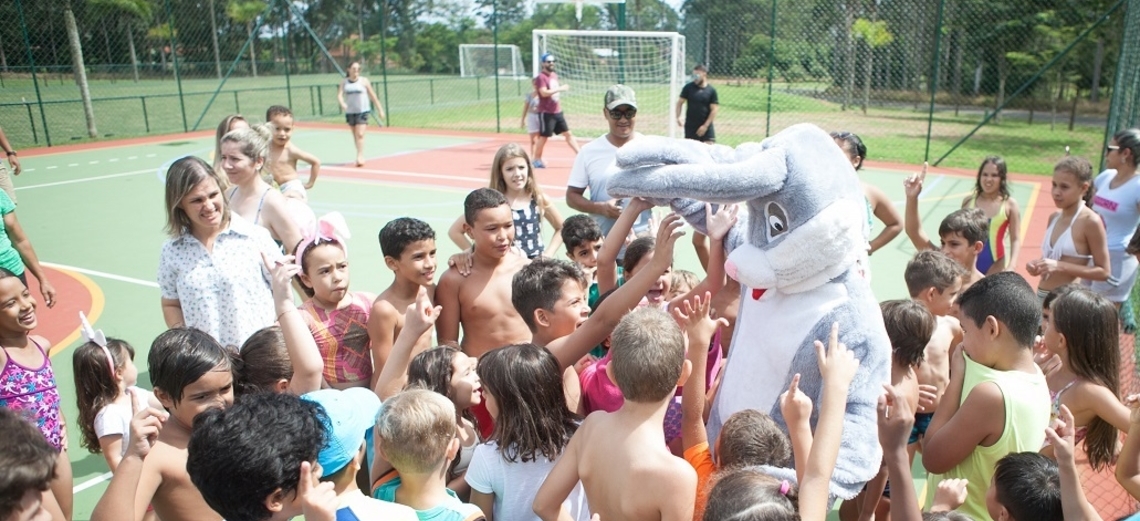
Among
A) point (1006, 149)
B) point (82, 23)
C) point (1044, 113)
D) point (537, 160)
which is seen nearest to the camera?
point (537, 160)

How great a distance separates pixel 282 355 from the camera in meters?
3.20

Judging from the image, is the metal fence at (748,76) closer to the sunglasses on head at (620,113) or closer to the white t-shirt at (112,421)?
the sunglasses on head at (620,113)

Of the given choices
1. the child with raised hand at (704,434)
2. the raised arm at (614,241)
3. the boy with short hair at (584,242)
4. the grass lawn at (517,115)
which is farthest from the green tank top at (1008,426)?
the grass lawn at (517,115)

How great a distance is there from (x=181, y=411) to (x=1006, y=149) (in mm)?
20614

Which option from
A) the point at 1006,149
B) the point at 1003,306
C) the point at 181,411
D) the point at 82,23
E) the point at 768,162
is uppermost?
the point at 82,23

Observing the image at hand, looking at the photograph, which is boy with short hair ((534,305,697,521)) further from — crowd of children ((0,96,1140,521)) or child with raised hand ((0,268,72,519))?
child with raised hand ((0,268,72,519))

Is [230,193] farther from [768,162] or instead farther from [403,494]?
[768,162]

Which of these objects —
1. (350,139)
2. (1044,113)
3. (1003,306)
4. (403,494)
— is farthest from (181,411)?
(1044,113)

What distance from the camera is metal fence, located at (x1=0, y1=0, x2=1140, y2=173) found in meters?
19.5

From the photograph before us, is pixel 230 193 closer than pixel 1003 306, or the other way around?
pixel 1003 306

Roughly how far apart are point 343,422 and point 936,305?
2859mm

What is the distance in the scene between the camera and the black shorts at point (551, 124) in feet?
47.8

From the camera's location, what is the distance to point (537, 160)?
1494 cm

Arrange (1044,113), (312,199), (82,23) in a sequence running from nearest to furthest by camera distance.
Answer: (312,199)
(82,23)
(1044,113)
